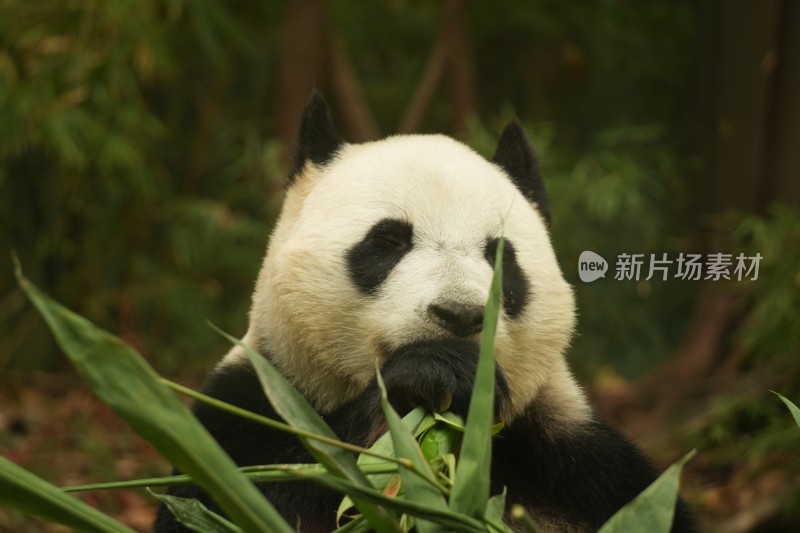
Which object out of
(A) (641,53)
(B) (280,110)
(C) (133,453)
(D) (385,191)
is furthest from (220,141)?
(D) (385,191)

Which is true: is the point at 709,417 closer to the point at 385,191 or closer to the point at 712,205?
the point at 712,205

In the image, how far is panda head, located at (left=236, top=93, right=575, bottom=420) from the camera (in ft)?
7.53

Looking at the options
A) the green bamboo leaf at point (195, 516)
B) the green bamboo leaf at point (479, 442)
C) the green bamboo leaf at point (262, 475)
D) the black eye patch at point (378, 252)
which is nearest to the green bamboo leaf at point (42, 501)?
A: the green bamboo leaf at point (262, 475)

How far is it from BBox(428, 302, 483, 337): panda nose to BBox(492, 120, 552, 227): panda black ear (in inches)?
32.2

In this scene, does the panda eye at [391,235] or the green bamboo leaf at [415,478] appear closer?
the green bamboo leaf at [415,478]

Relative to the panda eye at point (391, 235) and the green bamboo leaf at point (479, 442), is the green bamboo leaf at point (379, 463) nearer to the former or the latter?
the green bamboo leaf at point (479, 442)

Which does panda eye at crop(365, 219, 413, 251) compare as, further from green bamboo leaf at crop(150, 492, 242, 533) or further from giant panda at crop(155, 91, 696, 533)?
green bamboo leaf at crop(150, 492, 242, 533)

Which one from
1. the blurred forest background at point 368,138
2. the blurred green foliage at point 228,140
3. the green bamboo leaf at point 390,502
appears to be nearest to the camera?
the green bamboo leaf at point 390,502

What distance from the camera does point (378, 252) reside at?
2.40 metres

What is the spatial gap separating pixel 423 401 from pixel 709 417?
329 cm

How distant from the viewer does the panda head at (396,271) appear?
7.53 feet

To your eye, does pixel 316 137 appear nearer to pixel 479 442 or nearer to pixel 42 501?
pixel 479 442

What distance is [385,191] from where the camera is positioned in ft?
8.02

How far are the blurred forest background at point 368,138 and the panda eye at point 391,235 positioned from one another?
2.58 metres
